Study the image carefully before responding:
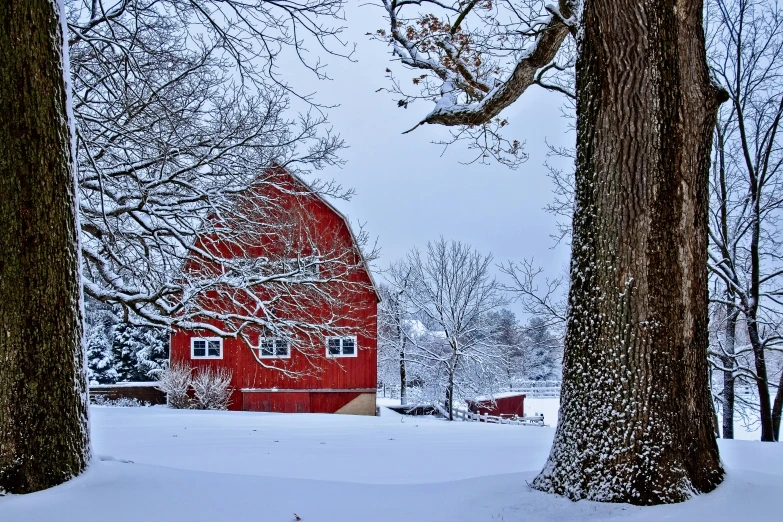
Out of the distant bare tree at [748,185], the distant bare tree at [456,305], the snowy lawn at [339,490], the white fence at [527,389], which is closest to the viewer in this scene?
the snowy lawn at [339,490]

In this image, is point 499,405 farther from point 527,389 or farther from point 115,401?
point 115,401

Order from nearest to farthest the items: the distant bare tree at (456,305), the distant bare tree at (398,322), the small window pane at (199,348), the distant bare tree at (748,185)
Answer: the distant bare tree at (748,185)
the small window pane at (199,348)
the distant bare tree at (456,305)
the distant bare tree at (398,322)

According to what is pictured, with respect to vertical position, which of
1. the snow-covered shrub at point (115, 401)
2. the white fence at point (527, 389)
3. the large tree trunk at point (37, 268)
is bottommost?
the white fence at point (527, 389)

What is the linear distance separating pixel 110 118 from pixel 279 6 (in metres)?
2.64

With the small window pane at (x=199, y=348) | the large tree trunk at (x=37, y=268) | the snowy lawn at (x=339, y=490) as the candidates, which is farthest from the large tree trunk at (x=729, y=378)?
the small window pane at (x=199, y=348)

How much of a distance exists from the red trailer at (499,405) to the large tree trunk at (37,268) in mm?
20196

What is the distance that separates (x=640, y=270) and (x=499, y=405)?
23.4 metres

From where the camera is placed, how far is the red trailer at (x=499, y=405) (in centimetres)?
2358

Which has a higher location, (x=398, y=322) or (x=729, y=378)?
(x=398, y=322)

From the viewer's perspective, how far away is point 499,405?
25688 mm

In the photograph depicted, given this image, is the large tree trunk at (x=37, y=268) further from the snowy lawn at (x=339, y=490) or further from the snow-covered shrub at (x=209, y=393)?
the snow-covered shrub at (x=209, y=393)

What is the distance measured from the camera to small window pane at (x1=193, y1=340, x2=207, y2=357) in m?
18.9

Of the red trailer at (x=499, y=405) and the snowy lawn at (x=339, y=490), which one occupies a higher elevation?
the snowy lawn at (x=339, y=490)

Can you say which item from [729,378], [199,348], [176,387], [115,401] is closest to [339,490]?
[729,378]
